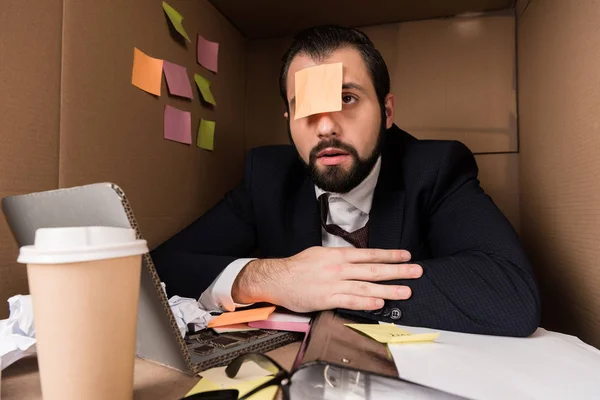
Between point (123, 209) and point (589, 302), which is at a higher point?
point (123, 209)

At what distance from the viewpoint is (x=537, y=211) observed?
0.84 m

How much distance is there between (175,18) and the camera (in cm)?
85

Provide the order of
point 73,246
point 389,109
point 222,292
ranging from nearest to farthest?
point 73,246, point 222,292, point 389,109

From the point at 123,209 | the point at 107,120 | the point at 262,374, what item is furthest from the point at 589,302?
the point at 107,120

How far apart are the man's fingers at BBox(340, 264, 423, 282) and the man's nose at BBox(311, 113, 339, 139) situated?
323 mm

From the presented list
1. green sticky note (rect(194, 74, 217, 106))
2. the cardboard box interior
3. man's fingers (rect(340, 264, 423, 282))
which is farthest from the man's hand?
green sticky note (rect(194, 74, 217, 106))

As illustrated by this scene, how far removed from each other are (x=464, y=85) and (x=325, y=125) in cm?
47

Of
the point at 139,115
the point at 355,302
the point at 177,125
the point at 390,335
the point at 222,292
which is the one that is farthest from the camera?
the point at 177,125

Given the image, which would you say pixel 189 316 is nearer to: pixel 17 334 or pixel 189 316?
pixel 189 316

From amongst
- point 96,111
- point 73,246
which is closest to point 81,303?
point 73,246

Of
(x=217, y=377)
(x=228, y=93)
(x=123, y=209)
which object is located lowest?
(x=217, y=377)

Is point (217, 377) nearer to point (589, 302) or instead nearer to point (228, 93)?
point (589, 302)

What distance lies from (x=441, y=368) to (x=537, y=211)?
2.07 ft

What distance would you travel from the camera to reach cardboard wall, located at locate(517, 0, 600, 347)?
1.79ft
